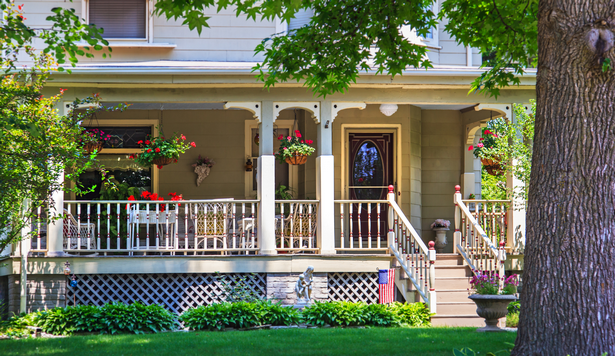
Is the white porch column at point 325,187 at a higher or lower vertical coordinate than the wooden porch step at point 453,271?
higher

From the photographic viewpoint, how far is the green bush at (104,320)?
7.99m

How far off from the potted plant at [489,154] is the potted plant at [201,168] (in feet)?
15.8

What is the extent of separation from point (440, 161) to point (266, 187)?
405 cm

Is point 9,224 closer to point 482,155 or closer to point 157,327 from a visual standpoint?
point 157,327

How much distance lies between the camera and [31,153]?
7059mm

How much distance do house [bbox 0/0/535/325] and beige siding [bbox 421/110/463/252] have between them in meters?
0.02

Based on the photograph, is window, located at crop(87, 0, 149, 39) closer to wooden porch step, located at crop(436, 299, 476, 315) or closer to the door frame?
the door frame

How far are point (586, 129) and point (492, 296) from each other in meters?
3.67

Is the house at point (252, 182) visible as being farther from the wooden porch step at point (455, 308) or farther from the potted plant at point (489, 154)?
the potted plant at point (489, 154)

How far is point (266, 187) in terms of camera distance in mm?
9438

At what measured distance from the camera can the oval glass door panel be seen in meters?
11.6

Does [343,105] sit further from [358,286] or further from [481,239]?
[481,239]

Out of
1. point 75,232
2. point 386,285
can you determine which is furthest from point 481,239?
point 75,232

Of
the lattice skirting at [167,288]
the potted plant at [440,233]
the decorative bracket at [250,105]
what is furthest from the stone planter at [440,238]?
the decorative bracket at [250,105]
